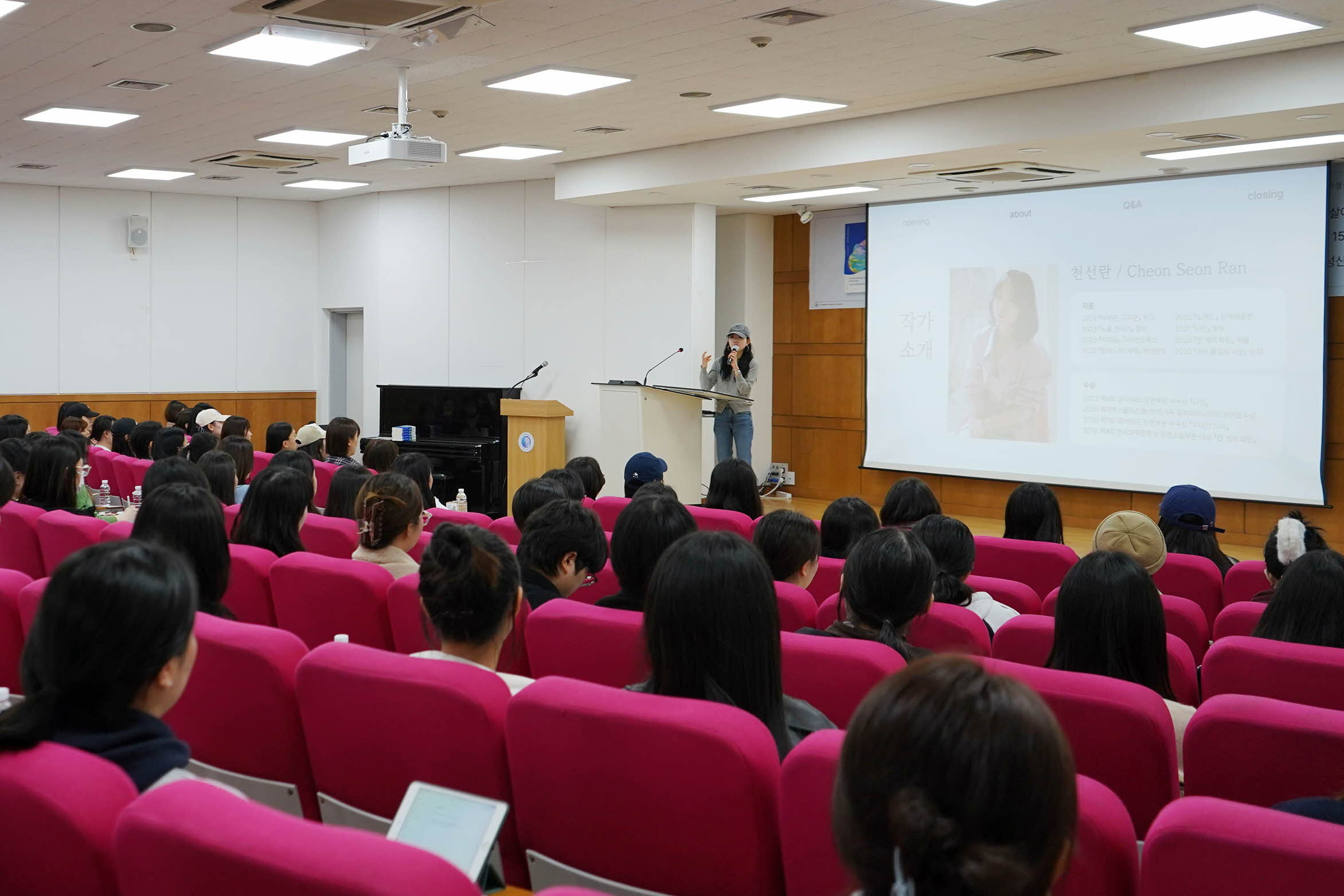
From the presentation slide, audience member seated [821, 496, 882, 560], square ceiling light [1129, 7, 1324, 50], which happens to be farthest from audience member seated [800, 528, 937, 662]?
the presentation slide

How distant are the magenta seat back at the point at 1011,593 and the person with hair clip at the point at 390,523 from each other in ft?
6.36

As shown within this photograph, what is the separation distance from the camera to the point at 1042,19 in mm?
6211

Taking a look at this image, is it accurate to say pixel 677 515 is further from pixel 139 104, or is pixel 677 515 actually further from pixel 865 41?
pixel 139 104

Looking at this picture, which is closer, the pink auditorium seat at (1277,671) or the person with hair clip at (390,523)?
the pink auditorium seat at (1277,671)

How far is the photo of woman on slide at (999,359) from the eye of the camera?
10641mm

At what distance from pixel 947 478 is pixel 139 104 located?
7.64m

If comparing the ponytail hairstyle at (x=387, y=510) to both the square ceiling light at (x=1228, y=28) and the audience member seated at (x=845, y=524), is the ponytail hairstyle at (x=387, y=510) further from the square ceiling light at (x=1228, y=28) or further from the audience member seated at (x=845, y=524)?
the square ceiling light at (x=1228, y=28)

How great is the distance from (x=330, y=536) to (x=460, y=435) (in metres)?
7.95

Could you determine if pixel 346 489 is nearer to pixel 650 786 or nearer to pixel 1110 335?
pixel 650 786

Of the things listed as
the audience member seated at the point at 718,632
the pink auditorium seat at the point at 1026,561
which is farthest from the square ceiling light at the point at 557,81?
the audience member seated at the point at 718,632

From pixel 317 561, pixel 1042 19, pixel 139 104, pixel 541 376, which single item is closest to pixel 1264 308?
pixel 1042 19

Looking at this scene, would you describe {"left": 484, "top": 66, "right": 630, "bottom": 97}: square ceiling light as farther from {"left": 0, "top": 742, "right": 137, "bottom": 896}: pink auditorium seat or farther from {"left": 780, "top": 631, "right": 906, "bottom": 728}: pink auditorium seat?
{"left": 0, "top": 742, "right": 137, "bottom": 896}: pink auditorium seat

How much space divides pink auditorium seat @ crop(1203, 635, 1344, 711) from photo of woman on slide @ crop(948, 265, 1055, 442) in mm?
8094

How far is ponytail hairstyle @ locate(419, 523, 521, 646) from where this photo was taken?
2572 mm
